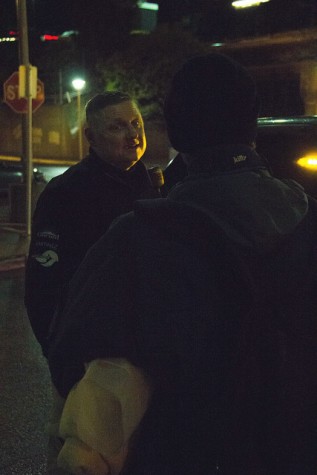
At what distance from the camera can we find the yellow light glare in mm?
4758

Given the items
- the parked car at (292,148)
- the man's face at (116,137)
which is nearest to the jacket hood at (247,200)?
the man's face at (116,137)

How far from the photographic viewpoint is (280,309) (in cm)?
141

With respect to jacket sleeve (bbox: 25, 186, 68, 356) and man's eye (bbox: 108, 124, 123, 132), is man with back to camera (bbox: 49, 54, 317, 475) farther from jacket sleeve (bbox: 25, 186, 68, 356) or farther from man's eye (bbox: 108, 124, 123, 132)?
man's eye (bbox: 108, 124, 123, 132)

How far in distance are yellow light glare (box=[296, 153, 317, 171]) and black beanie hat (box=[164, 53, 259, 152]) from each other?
331 centimetres

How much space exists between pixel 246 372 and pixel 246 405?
0.07 meters

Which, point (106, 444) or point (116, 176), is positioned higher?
point (116, 176)

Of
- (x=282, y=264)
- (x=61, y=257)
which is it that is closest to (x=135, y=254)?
(x=282, y=264)

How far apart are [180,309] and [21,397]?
3.59 m

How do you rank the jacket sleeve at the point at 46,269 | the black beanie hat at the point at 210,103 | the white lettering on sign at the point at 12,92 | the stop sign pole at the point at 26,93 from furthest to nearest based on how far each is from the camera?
1. the white lettering on sign at the point at 12,92
2. the stop sign pole at the point at 26,93
3. the jacket sleeve at the point at 46,269
4. the black beanie hat at the point at 210,103

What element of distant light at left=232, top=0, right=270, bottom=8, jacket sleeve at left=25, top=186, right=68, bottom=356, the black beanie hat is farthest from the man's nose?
distant light at left=232, top=0, right=270, bottom=8

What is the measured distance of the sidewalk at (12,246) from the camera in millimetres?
9352

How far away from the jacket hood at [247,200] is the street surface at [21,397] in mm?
2595

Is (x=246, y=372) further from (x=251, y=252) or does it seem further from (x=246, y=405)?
(x=251, y=252)

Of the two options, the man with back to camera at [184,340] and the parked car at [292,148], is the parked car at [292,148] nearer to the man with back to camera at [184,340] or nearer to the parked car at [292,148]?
the parked car at [292,148]
